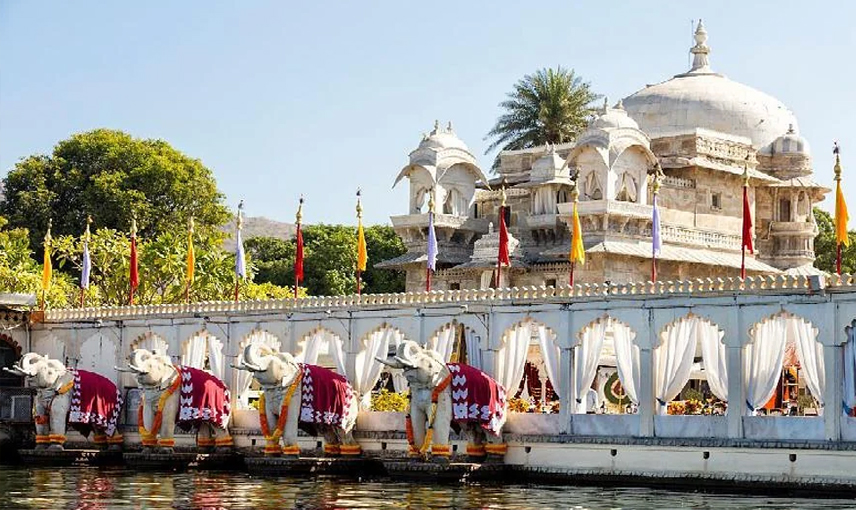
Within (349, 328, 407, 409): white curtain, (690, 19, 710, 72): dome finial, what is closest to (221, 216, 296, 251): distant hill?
(690, 19, 710, 72): dome finial

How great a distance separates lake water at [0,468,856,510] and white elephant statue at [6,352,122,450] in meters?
4.71

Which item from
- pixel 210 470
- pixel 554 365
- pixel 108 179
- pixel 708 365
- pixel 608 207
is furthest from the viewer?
pixel 108 179

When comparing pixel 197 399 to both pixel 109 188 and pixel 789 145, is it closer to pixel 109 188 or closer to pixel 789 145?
pixel 789 145

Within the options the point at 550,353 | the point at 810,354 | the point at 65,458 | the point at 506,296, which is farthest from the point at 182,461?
the point at 810,354

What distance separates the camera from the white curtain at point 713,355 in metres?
31.7

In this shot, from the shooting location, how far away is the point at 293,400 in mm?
35438

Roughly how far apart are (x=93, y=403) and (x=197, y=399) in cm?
335

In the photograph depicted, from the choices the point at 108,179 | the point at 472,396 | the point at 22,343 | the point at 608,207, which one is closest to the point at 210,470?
the point at 472,396

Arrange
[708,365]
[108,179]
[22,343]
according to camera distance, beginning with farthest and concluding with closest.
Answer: [108,179], [22,343], [708,365]

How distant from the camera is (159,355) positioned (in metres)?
37.8

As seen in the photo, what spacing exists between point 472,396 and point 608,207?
1642 cm

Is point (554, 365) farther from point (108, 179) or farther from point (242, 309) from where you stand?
point (108, 179)

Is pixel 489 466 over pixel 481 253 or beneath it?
beneath

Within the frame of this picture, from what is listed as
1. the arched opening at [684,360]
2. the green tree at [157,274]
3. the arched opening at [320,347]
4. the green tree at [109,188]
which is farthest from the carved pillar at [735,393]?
the green tree at [109,188]
